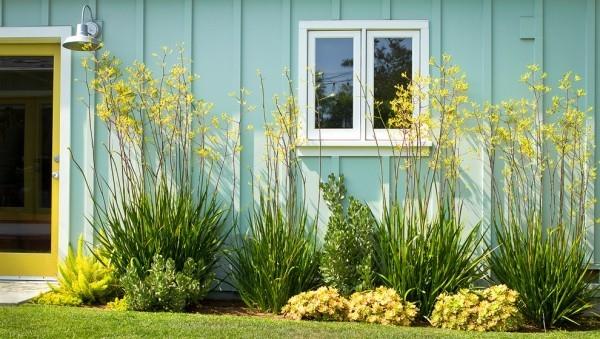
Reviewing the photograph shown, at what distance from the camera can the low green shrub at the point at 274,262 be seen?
5.82 m

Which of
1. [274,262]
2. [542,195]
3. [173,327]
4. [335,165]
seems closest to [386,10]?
[335,165]

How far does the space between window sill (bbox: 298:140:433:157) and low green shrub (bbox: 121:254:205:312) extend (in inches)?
60.5

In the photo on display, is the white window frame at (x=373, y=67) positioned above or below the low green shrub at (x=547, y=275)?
above

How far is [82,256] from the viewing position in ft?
20.3

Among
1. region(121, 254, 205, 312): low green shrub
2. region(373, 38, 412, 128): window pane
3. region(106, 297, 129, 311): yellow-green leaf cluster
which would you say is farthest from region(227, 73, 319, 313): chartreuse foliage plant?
region(106, 297, 129, 311): yellow-green leaf cluster

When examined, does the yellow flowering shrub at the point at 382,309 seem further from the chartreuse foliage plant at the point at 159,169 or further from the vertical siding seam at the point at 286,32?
the vertical siding seam at the point at 286,32

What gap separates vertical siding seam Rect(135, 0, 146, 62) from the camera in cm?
647

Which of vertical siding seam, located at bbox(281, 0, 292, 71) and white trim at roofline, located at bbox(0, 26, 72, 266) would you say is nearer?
vertical siding seam, located at bbox(281, 0, 292, 71)

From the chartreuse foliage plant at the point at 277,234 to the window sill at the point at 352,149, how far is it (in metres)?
0.14

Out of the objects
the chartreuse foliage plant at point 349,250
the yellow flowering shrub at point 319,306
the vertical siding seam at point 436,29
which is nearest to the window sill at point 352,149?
the chartreuse foliage plant at point 349,250

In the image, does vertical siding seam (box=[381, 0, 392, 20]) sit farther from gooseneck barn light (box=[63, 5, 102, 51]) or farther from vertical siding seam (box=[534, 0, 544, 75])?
gooseneck barn light (box=[63, 5, 102, 51])

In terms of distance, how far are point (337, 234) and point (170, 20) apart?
2511mm

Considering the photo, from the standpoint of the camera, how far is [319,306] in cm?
549

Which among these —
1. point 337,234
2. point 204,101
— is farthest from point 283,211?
point 204,101
